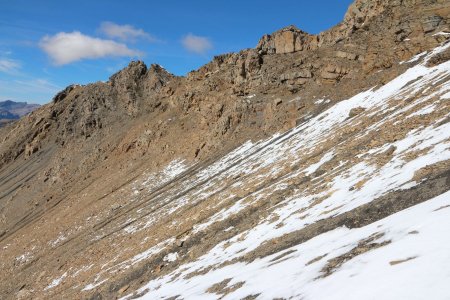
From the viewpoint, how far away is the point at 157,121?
202 ft

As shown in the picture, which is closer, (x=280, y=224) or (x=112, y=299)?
(x=280, y=224)

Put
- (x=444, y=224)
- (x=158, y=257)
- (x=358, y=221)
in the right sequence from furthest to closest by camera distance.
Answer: (x=158, y=257) → (x=358, y=221) → (x=444, y=224)

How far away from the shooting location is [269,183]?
23.9 metres

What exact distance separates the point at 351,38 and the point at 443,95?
27930 millimetres

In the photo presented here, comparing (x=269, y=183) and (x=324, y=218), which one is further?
(x=269, y=183)

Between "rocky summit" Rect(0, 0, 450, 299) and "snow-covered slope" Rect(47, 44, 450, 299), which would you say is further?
"rocky summit" Rect(0, 0, 450, 299)

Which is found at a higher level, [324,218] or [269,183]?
[269,183]

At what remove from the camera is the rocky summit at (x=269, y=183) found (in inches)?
375

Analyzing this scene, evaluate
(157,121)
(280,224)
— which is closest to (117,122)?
(157,121)

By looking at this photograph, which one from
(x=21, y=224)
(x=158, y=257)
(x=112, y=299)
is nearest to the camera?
(x=112, y=299)

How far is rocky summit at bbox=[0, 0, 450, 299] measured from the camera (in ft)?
31.2

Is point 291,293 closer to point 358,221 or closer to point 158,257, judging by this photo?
point 358,221

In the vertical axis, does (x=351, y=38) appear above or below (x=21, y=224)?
above

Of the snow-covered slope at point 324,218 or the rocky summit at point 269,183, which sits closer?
the snow-covered slope at point 324,218
